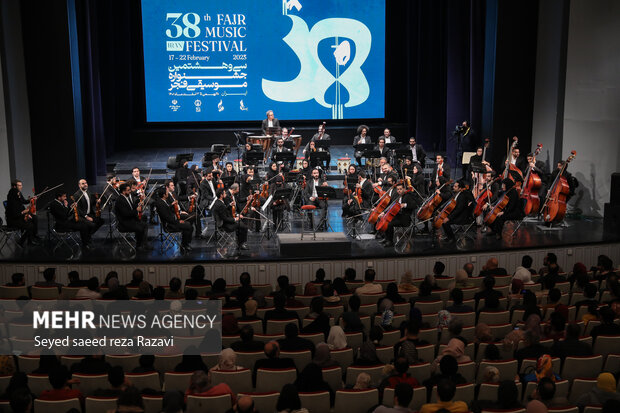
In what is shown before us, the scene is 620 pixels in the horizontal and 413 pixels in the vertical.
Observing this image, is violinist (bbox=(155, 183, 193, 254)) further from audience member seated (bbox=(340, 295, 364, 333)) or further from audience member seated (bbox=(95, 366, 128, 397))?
audience member seated (bbox=(95, 366, 128, 397))

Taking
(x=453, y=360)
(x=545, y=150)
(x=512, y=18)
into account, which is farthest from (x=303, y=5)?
(x=453, y=360)

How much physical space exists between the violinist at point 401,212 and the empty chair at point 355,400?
7.06 meters

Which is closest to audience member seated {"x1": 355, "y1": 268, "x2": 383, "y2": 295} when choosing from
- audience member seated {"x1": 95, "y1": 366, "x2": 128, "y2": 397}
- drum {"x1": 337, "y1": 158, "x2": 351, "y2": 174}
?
audience member seated {"x1": 95, "y1": 366, "x2": 128, "y2": 397}

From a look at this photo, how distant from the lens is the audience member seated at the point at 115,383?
6.80m

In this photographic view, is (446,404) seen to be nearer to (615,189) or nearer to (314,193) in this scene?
(314,193)

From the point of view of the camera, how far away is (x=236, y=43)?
22.0 metres

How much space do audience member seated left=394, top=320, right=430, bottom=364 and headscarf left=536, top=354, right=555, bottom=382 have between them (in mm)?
1220

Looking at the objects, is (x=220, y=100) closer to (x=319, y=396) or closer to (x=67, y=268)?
(x=67, y=268)

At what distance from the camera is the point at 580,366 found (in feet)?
25.0

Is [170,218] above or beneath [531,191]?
beneath

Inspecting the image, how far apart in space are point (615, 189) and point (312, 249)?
629cm

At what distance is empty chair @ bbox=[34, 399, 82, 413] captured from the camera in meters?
6.62

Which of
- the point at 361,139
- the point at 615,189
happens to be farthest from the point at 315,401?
the point at 361,139

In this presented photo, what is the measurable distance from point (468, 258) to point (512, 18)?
7.16 metres
